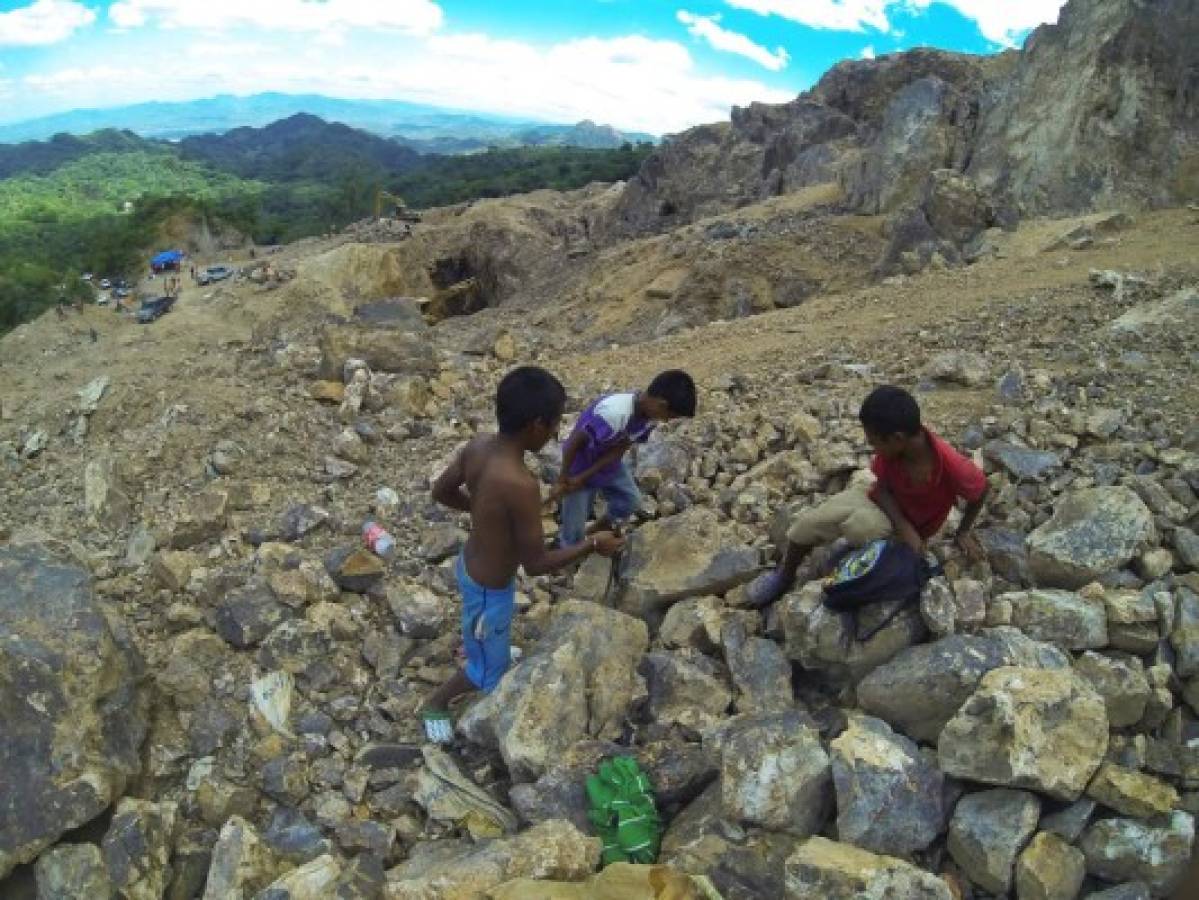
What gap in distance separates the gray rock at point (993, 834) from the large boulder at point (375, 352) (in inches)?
227

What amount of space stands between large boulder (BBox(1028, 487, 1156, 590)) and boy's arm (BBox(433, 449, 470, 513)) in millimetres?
2487

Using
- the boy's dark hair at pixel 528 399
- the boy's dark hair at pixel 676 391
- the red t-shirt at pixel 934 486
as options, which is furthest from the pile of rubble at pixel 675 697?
the boy's dark hair at pixel 528 399

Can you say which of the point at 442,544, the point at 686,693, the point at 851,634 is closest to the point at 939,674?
the point at 851,634

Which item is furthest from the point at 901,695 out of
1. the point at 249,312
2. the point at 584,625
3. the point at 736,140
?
the point at 736,140

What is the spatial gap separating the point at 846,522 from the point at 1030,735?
103 centimetres

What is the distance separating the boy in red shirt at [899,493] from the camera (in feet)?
9.95

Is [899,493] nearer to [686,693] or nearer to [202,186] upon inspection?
[686,693]

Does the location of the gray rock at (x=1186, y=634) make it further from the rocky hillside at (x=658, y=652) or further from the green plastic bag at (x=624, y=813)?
the green plastic bag at (x=624, y=813)

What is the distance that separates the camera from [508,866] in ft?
8.61

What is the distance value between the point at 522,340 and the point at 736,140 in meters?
14.2

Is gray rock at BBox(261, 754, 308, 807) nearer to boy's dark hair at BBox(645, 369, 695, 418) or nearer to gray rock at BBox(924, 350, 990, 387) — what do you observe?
boy's dark hair at BBox(645, 369, 695, 418)

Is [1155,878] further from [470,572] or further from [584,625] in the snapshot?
[470,572]

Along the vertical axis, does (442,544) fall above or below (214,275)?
below

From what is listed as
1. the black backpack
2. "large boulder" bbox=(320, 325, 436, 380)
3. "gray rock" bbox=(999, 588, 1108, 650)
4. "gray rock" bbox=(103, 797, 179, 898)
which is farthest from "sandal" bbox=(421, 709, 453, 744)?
"large boulder" bbox=(320, 325, 436, 380)
